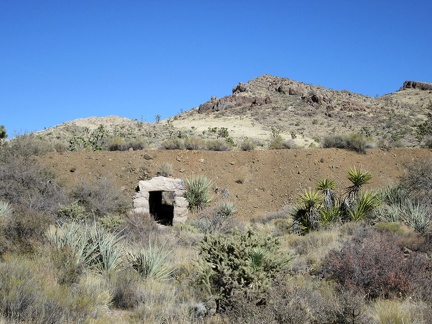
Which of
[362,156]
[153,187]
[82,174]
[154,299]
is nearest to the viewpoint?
[154,299]

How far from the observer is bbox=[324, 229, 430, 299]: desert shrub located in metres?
6.41

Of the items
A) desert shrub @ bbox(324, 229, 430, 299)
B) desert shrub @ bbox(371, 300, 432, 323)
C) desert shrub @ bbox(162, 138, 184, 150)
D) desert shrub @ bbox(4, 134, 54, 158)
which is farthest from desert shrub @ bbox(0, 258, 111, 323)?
desert shrub @ bbox(162, 138, 184, 150)

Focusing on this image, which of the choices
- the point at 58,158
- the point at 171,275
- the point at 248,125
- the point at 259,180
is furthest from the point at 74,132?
the point at 171,275

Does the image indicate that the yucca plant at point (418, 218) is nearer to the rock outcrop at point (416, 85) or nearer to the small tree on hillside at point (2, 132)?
the small tree on hillside at point (2, 132)

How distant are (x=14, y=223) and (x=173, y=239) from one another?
4.89 metres

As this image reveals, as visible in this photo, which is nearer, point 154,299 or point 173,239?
point 154,299

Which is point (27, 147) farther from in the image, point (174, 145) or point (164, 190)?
point (164, 190)

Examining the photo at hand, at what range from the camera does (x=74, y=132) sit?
158 ft

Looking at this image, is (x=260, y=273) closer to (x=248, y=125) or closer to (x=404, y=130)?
(x=404, y=130)

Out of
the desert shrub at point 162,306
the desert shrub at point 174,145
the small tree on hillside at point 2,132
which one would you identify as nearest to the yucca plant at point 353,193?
the desert shrub at point 162,306

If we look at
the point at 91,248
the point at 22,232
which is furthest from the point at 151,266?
the point at 22,232

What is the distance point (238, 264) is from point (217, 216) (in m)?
11.2

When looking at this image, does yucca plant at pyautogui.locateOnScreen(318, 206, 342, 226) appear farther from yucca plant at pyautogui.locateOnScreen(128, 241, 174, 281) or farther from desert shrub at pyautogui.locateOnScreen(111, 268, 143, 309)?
desert shrub at pyautogui.locateOnScreen(111, 268, 143, 309)

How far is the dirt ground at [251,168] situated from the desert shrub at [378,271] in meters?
12.0
